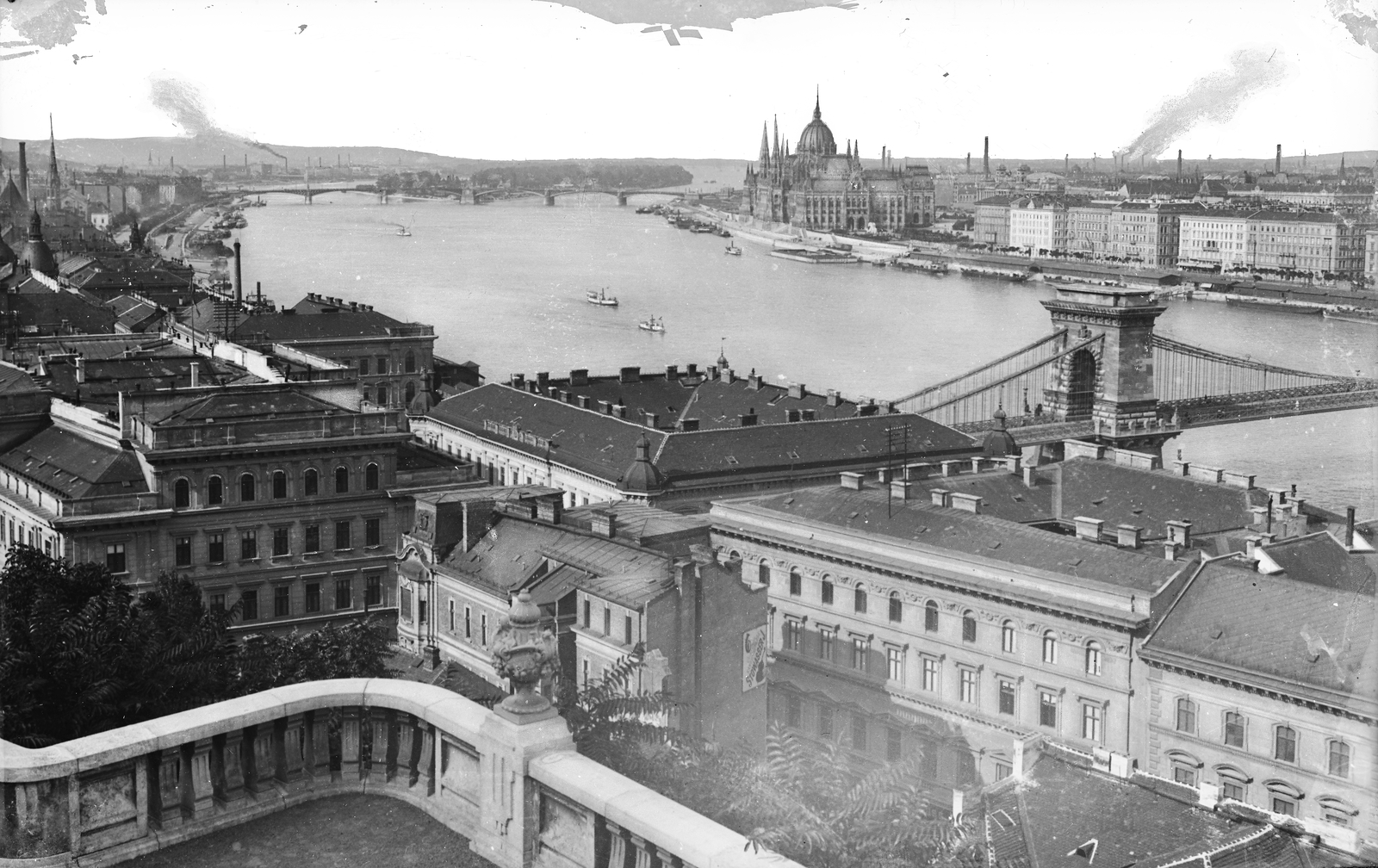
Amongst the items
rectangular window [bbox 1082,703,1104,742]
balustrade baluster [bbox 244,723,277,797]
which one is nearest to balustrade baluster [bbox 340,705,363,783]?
balustrade baluster [bbox 244,723,277,797]

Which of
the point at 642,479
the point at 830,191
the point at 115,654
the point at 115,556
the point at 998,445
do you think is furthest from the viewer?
the point at 830,191

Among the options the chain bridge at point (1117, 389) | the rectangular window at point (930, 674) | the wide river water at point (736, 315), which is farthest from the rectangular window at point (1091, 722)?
the chain bridge at point (1117, 389)

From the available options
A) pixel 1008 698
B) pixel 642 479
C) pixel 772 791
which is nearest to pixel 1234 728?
pixel 1008 698

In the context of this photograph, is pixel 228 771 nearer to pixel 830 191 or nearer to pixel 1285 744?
pixel 1285 744

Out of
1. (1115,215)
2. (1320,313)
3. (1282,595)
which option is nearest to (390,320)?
(1282,595)

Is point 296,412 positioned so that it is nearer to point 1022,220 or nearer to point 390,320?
point 390,320
